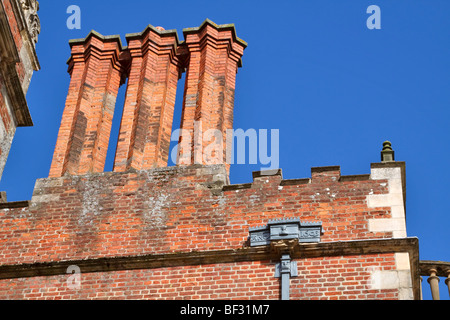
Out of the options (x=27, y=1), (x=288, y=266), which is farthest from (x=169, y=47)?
(x=288, y=266)

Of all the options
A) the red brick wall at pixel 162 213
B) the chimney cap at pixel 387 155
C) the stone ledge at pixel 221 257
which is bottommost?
the stone ledge at pixel 221 257

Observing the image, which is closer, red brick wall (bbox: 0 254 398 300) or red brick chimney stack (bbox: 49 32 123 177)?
red brick wall (bbox: 0 254 398 300)

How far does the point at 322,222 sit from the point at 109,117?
461 centimetres

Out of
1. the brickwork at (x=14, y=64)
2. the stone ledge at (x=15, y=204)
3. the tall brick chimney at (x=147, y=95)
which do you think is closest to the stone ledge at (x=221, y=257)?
the stone ledge at (x=15, y=204)

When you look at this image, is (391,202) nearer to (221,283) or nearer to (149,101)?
(221,283)

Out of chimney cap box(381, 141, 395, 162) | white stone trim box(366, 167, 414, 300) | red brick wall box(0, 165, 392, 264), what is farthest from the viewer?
chimney cap box(381, 141, 395, 162)

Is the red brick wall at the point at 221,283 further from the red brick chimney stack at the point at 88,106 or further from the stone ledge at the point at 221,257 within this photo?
the red brick chimney stack at the point at 88,106

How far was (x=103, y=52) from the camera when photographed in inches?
665

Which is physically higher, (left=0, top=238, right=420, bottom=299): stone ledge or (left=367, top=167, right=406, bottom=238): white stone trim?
(left=367, top=167, right=406, bottom=238): white stone trim

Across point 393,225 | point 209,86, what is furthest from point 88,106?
point 393,225

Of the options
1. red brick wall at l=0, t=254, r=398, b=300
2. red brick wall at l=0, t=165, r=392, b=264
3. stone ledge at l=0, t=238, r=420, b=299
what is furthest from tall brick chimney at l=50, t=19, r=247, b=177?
red brick wall at l=0, t=254, r=398, b=300

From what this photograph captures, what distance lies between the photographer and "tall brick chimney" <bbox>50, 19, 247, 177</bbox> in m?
15.2

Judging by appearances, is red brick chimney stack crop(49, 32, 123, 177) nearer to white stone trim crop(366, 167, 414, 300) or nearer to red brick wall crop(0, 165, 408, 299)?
red brick wall crop(0, 165, 408, 299)

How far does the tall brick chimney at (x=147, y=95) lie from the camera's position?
15.2 meters
